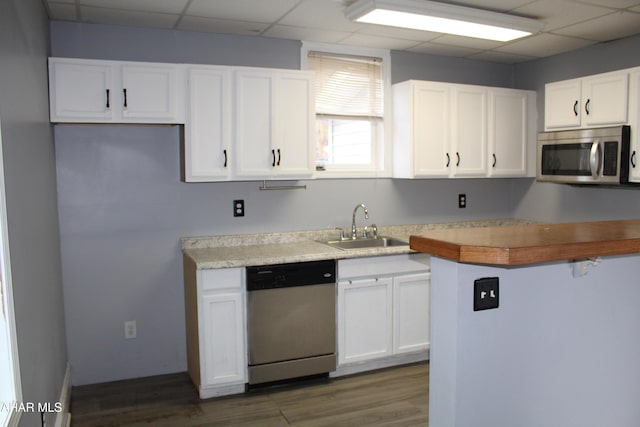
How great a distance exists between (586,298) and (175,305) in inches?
111

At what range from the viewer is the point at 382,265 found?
383 cm

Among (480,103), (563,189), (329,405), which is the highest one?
(480,103)

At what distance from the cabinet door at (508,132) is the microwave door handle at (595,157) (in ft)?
3.05

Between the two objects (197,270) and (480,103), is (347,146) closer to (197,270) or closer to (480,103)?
(480,103)

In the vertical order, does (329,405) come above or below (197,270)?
below

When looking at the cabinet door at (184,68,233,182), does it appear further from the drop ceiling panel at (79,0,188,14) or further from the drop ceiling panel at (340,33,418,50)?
the drop ceiling panel at (340,33,418,50)

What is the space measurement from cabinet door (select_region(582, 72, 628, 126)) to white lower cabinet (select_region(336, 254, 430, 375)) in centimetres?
159

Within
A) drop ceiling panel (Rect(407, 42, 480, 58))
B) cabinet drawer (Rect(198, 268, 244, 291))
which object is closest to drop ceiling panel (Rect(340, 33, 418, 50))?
drop ceiling panel (Rect(407, 42, 480, 58))

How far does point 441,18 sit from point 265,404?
262cm

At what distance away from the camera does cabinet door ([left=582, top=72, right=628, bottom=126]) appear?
3.64 meters

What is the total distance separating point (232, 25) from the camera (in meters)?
3.65

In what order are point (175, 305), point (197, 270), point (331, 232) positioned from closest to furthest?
point (197, 270) < point (175, 305) < point (331, 232)

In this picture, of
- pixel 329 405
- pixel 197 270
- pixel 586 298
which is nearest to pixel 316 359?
pixel 329 405

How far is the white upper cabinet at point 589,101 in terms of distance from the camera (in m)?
3.66
